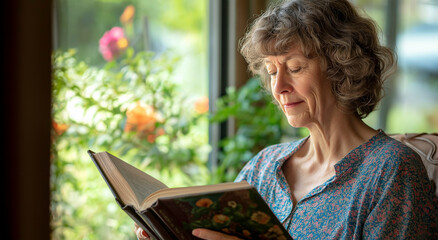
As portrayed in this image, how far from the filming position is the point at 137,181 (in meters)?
Answer: 1.32

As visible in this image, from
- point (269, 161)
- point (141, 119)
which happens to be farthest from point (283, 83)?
point (141, 119)

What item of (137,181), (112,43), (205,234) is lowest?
(205,234)

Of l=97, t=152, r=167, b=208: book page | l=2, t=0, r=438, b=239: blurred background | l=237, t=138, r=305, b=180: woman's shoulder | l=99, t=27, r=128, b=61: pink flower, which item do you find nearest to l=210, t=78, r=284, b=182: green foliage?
l=2, t=0, r=438, b=239: blurred background

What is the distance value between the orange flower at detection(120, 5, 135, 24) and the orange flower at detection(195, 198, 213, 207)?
1.66 meters

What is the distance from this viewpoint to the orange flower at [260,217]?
1.13m

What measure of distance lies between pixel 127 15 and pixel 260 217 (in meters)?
1.71

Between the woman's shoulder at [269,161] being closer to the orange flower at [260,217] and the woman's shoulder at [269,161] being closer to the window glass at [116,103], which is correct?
the orange flower at [260,217]

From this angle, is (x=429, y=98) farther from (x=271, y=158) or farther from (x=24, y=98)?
(x=24, y=98)

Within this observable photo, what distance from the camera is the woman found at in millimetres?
1445

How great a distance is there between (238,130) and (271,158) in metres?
1.26

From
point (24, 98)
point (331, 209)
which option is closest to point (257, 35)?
point (331, 209)

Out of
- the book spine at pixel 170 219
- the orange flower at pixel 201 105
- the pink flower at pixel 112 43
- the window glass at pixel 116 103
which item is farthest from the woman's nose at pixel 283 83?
the orange flower at pixel 201 105

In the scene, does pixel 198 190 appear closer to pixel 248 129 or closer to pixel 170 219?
pixel 170 219

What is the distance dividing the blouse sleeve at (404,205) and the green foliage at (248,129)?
1.42 meters
